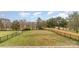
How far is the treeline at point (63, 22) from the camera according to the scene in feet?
8.75

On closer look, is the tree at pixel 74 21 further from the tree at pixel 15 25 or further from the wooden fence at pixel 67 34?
the tree at pixel 15 25

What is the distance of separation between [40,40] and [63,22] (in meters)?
0.40

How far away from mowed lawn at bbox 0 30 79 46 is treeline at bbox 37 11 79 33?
0.32 ft

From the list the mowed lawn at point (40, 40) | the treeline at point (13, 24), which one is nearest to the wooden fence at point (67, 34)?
the mowed lawn at point (40, 40)

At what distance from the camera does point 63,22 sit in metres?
2.72

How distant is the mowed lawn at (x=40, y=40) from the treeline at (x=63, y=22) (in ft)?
0.32

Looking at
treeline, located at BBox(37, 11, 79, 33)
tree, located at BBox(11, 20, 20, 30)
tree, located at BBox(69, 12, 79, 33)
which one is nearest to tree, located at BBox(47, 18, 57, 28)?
treeline, located at BBox(37, 11, 79, 33)

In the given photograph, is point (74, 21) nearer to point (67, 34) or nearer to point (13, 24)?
point (67, 34)

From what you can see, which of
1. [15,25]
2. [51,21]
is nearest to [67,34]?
[51,21]

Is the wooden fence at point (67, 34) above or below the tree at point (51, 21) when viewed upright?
below

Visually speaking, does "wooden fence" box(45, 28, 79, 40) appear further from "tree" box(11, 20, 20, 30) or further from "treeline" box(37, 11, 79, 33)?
"tree" box(11, 20, 20, 30)

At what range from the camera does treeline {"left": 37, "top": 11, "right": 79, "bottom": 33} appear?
267 centimetres
